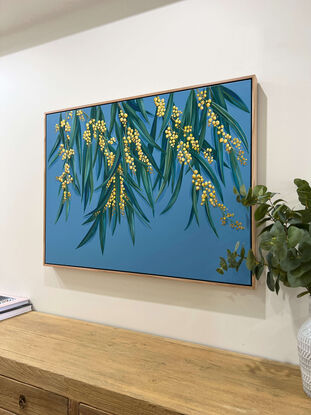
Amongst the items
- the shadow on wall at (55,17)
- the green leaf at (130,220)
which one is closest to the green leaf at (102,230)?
the green leaf at (130,220)

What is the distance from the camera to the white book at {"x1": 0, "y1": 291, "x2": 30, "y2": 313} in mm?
1702

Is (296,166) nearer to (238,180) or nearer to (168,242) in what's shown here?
(238,180)

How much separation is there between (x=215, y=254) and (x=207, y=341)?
1.20 ft

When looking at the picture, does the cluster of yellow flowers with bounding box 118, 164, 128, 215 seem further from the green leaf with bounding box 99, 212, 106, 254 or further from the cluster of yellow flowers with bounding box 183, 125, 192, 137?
the cluster of yellow flowers with bounding box 183, 125, 192, 137

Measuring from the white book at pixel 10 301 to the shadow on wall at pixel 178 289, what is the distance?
0.16 metres

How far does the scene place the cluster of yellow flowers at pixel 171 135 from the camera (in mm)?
1407

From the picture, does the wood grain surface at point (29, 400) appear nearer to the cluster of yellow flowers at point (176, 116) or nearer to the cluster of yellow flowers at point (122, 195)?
the cluster of yellow flowers at point (122, 195)

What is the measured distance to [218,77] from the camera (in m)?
1.37

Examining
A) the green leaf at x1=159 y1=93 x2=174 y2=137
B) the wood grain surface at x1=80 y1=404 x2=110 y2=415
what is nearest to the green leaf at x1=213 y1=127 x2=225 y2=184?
the green leaf at x1=159 y1=93 x2=174 y2=137

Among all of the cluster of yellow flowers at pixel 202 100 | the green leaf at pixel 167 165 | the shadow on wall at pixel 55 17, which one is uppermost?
the shadow on wall at pixel 55 17

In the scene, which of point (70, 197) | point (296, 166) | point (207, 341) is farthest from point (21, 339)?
point (296, 166)

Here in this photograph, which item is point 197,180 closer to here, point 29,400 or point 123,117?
point 123,117

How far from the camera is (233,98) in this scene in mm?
1297

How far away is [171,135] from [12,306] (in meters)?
1.15
